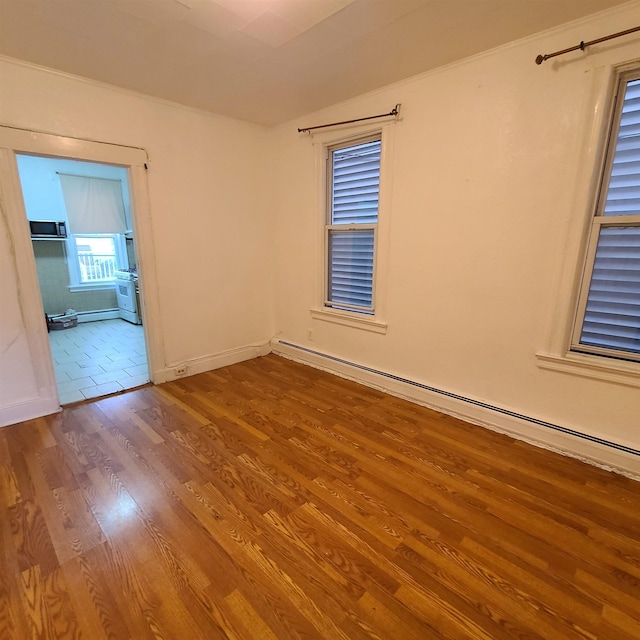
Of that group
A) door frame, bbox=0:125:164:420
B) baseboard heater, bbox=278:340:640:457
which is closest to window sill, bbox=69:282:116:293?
door frame, bbox=0:125:164:420

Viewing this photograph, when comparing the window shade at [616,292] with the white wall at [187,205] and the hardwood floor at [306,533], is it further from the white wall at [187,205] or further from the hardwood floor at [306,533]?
the white wall at [187,205]

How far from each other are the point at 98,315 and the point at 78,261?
0.98 meters

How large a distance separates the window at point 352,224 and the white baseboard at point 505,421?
650 mm

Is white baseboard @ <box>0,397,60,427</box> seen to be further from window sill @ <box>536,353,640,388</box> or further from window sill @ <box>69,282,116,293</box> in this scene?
window sill @ <box>69,282,116,293</box>

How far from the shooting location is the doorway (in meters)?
5.13

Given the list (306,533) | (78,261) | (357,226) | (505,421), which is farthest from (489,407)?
(78,261)

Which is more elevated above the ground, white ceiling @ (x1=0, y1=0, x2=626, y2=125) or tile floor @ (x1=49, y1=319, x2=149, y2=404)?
white ceiling @ (x1=0, y1=0, x2=626, y2=125)

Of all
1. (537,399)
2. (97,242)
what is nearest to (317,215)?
Answer: (537,399)

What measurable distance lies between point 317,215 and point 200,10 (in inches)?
74.6

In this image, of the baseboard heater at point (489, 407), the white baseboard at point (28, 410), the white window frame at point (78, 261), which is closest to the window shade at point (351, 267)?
the baseboard heater at point (489, 407)

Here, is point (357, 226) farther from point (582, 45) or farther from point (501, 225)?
point (582, 45)

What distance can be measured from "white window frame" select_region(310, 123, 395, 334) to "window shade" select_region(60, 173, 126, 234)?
430cm

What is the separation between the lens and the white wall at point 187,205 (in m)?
2.49

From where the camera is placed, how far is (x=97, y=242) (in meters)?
6.08
